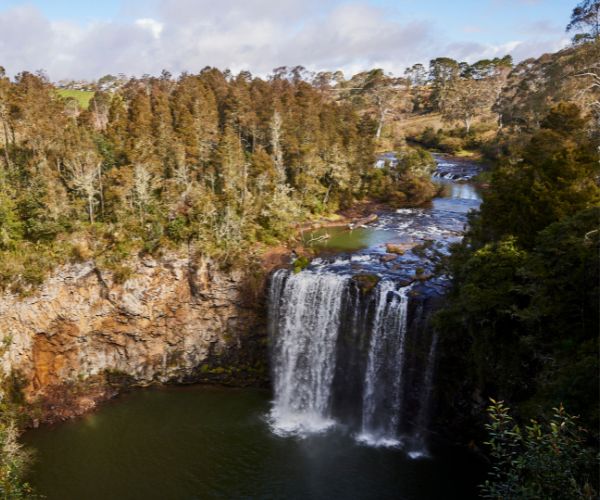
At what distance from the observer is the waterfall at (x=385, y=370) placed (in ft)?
96.1

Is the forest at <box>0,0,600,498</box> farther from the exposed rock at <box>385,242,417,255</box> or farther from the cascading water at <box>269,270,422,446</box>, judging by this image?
the exposed rock at <box>385,242,417,255</box>

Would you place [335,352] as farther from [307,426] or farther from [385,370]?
[307,426]

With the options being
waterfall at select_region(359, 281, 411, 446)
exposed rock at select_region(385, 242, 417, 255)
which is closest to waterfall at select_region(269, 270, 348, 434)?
waterfall at select_region(359, 281, 411, 446)

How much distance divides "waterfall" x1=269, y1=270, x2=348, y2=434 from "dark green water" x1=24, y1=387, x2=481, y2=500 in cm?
197

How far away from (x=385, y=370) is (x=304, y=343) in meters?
6.39

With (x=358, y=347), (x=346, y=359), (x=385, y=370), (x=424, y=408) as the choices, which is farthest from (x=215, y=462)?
(x=424, y=408)

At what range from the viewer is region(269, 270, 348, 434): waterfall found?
32.0 metres

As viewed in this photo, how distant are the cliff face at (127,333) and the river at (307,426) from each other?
1.66m

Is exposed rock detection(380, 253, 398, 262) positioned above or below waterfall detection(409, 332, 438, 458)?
above

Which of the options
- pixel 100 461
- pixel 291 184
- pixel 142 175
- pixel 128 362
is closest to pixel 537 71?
pixel 291 184

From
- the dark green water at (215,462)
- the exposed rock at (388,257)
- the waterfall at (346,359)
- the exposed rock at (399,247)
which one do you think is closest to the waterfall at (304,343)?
the waterfall at (346,359)

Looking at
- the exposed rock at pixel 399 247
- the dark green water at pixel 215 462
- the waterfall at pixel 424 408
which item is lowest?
the dark green water at pixel 215 462

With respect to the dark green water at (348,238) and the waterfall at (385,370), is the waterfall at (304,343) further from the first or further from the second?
the dark green water at (348,238)

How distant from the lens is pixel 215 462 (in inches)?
1083
